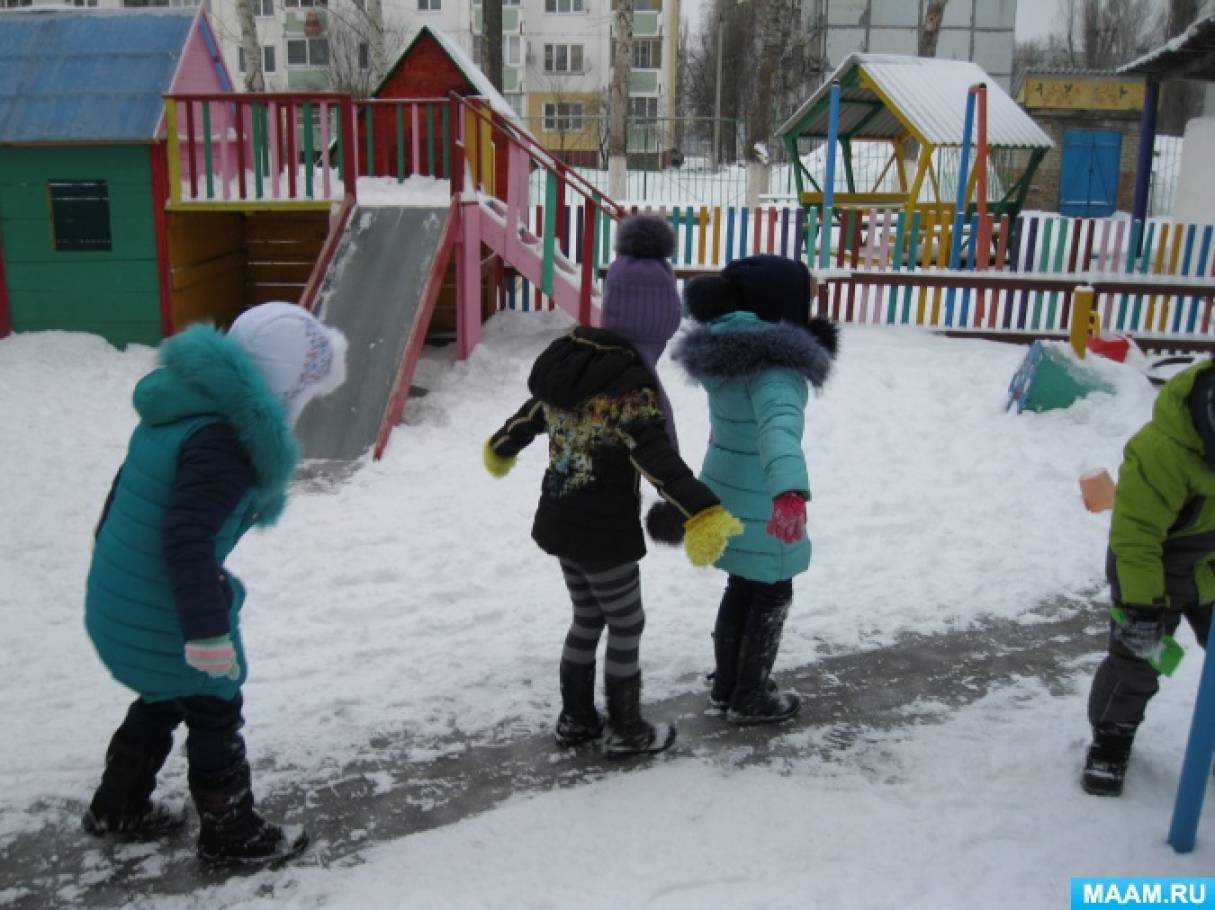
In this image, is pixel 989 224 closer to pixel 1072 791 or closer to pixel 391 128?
pixel 391 128

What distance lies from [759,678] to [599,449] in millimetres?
1085

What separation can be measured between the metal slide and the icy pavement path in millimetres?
3606

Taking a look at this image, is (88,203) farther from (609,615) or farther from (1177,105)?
(1177,105)

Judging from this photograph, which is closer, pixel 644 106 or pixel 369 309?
pixel 369 309

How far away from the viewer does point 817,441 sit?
7.39 meters

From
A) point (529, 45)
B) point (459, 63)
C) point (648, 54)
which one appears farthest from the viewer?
point (648, 54)

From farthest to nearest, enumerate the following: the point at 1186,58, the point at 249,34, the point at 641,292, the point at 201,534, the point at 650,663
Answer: the point at 249,34 < the point at 1186,58 < the point at 650,663 < the point at 641,292 < the point at 201,534

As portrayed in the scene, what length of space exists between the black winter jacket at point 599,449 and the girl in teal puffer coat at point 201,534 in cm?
72

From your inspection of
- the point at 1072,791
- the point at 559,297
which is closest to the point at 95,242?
the point at 559,297

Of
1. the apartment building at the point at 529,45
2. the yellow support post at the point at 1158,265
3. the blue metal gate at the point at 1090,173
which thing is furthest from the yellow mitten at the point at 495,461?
the apartment building at the point at 529,45

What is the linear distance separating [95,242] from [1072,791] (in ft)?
28.7

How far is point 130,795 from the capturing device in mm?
3129

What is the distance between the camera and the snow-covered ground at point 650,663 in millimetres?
3066

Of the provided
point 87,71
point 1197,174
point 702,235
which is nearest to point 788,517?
point 702,235
